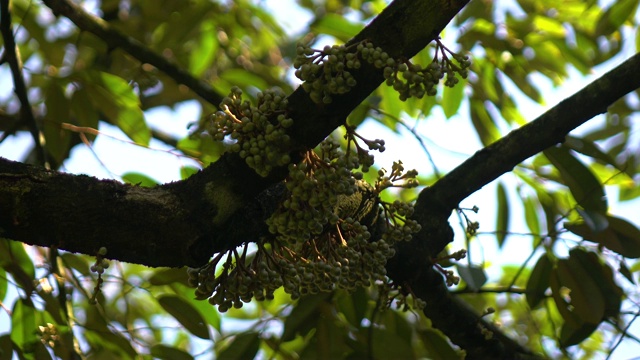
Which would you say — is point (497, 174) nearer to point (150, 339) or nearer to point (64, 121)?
point (64, 121)

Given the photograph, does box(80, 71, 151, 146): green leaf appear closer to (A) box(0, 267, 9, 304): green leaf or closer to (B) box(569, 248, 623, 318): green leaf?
(A) box(0, 267, 9, 304): green leaf

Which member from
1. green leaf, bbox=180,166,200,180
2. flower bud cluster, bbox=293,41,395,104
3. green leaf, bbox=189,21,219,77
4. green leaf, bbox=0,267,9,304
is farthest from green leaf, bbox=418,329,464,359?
green leaf, bbox=189,21,219,77

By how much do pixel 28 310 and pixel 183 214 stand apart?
0.88 metres

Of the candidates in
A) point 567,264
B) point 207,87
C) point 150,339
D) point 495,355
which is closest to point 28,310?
point 207,87

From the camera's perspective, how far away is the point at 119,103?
8.42ft

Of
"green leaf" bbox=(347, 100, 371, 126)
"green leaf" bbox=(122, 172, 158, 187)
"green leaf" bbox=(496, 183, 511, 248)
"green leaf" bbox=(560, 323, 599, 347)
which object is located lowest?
"green leaf" bbox=(560, 323, 599, 347)

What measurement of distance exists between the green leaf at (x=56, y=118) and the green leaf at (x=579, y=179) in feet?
5.19

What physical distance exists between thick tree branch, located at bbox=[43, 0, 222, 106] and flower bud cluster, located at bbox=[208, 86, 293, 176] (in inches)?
41.8

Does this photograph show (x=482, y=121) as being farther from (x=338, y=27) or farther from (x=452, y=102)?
(x=338, y=27)

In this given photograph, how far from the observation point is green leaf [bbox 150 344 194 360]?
85.7 inches

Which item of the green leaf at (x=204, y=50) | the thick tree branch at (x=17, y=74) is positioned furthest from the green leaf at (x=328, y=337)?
the green leaf at (x=204, y=50)

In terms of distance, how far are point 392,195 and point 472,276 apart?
671 millimetres

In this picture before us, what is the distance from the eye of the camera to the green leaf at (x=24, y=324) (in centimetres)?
212

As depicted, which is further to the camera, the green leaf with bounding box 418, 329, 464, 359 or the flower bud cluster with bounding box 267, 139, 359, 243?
the green leaf with bounding box 418, 329, 464, 359
